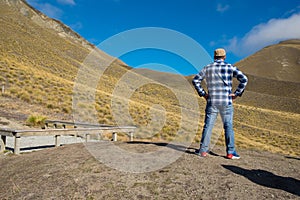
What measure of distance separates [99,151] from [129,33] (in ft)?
17.7

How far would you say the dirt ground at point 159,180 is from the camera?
13.5 ft

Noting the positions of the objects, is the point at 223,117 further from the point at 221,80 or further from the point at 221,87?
the point at 221,80

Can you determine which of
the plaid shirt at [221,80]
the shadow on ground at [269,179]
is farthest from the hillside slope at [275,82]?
the shadow on ground at [269,179]

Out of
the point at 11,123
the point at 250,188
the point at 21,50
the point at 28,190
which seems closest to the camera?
the point at 250,188

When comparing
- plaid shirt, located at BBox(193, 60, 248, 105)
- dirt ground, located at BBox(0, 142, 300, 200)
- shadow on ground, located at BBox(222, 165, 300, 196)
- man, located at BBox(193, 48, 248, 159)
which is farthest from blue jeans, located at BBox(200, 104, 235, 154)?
shadow on ground, located at BBox(222, 165, 300, 196)

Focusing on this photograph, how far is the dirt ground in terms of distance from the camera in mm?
4125

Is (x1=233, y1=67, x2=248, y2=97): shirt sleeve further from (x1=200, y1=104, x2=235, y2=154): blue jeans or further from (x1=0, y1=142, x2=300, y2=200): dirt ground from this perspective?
(x1=0, y1=142, x2=300, y2=200): dirt ground

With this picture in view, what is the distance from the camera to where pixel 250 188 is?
421 cm

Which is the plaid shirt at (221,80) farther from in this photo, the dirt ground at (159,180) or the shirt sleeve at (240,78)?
the dirt ground at (159,180)

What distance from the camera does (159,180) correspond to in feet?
15.2

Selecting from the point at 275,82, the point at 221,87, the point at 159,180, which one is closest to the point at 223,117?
the point at 221,87

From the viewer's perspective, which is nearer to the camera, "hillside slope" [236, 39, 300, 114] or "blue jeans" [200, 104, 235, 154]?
"blue jeans" [200, 104, 235, 154]

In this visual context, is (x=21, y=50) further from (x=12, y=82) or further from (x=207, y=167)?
(x=207, y=167)

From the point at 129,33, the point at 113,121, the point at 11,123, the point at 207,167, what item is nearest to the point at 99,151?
the point at 207,167
